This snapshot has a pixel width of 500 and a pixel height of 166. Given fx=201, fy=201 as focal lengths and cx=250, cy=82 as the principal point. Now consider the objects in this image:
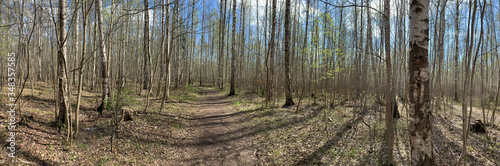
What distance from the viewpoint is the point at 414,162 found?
9.53 feet

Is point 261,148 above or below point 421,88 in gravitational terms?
below

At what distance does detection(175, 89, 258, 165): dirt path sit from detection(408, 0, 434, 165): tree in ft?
9.54

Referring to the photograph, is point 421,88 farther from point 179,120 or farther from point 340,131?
point 179,120

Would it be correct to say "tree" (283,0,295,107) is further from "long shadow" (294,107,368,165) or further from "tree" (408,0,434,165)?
"tree" (408,0,434,165)

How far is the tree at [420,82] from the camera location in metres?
2.71

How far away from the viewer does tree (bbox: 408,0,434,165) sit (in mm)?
2711

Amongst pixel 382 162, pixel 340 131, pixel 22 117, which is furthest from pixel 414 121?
pixel 22 117

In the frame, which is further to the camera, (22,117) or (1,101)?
(1,101)

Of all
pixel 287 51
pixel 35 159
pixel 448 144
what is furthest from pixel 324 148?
pixel 35 159

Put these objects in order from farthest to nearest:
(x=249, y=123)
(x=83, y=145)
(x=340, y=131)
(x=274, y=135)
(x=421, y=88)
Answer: (x=249, y=123)
(x=340, y=131)
(x=274, y=135)
(x=83, y=145)
(x=421, y=88)

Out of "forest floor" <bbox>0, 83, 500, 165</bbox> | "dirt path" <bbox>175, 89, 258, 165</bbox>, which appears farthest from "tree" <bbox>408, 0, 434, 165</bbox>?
"dirt path" <bbox>175, 89, 258, 165</bbox>

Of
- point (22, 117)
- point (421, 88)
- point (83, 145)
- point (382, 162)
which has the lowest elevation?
point (382, 162)

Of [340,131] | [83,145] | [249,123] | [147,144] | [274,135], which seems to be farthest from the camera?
[249,123]

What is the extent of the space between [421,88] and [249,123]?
5.15m
